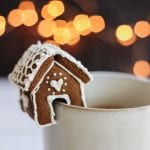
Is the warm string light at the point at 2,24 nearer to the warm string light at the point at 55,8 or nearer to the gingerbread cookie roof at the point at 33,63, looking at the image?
the warm string light at the point at 55,8

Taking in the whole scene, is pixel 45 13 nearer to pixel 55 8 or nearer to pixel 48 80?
pixel 55 8

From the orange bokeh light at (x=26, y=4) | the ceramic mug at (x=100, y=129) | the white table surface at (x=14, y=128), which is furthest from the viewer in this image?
the orange bokeh light at (x=26, y=4)

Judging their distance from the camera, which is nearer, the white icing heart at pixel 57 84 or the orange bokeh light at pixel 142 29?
the white icing heart at pixel 57 84

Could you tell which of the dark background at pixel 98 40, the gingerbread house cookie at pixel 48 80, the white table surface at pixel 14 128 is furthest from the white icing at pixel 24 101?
the dark background at pixel 98 40

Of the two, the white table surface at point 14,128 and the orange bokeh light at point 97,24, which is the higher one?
the orange bokeh light at point 97,24

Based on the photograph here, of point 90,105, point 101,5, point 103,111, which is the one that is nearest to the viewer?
point 103,111

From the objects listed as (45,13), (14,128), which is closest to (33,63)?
(14,128)

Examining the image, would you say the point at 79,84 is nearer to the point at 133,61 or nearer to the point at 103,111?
the point at 103,111

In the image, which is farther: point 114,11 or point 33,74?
point 114,11

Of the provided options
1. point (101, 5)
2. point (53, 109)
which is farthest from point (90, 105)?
point (101, 5)
